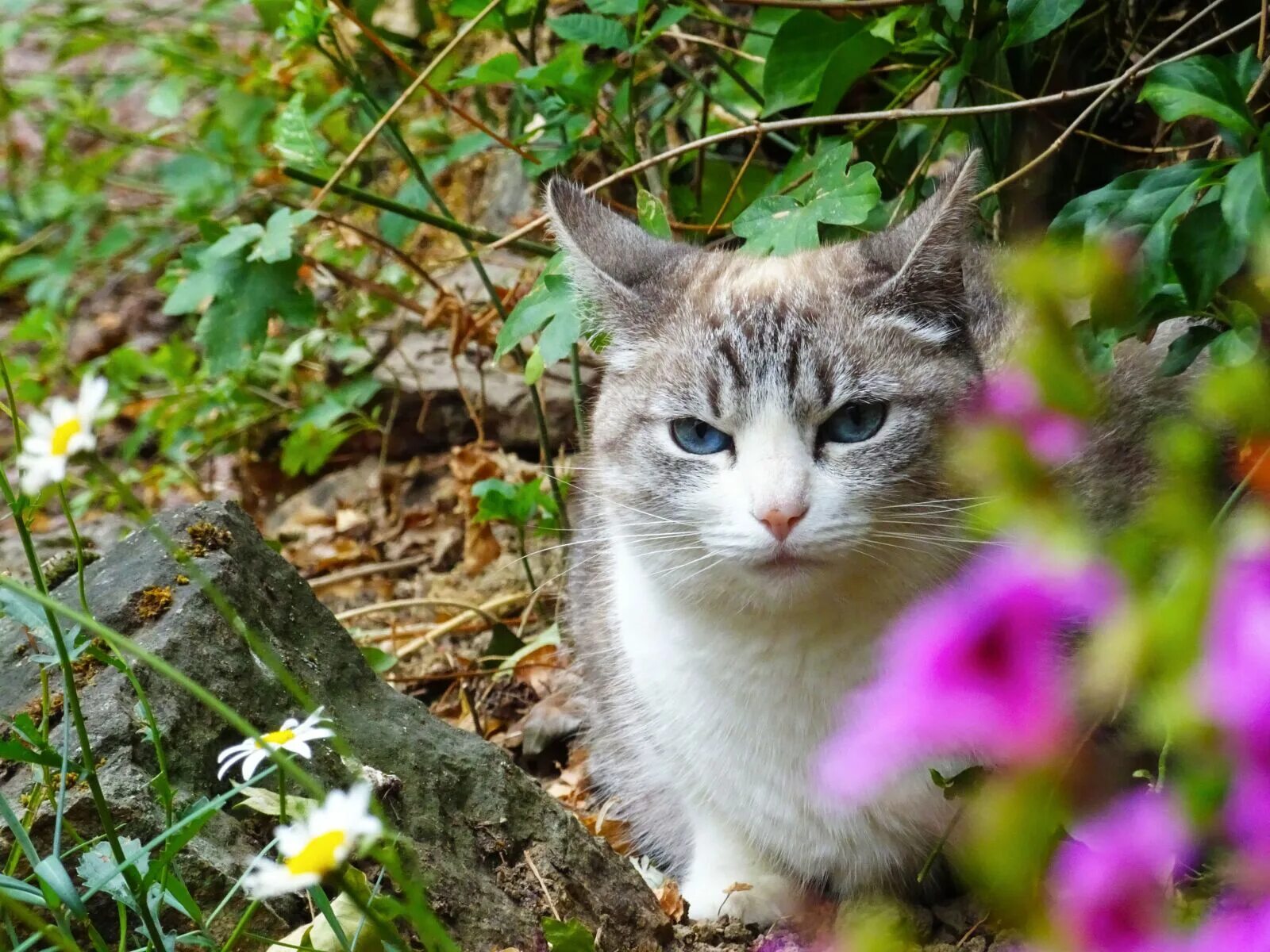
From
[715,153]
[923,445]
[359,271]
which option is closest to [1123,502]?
[923,445]

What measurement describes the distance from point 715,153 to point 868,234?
1.32m

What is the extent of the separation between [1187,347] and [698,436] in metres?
0.79

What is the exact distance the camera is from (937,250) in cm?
208

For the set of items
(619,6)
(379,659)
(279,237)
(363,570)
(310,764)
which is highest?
(619,6)

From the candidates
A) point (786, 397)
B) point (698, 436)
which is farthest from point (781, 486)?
point (698, 436)

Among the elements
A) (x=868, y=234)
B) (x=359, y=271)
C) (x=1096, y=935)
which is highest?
(x=1096, y=935)

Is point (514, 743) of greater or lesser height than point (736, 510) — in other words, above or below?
below

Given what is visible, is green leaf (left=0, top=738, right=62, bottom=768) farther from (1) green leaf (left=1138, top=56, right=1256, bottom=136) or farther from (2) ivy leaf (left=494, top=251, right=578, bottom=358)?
(1) green leaf (left=1138, top=56, right=1256, bottom=136)

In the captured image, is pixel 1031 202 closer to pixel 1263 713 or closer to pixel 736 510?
pixel 736 510

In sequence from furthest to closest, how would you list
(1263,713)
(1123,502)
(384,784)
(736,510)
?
1. (1123,502)
2. (736,510)
3. (384,784)
4. (1263,713)

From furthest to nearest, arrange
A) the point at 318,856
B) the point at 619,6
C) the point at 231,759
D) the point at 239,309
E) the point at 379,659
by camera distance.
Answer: the point at 239,309, the point at 379,659, the point at 619,6, the point at 231,759, the point at 318,856

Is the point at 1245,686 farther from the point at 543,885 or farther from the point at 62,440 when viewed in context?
the point at 543,885

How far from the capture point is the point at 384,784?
5.74 ft

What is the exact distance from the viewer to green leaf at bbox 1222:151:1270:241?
5.09ft
